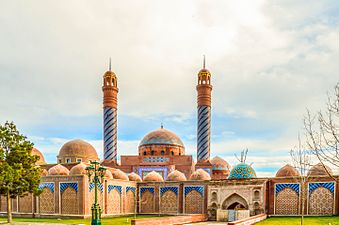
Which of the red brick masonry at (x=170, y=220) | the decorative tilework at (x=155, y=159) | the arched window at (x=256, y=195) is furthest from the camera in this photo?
the decorative tilework at (x=155, y=159)

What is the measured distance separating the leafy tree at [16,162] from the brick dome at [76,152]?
57.0 feet

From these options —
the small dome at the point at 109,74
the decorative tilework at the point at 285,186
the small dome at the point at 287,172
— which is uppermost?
the small dome at the point at 109,74

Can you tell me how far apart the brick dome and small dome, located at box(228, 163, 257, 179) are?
18.3 meters

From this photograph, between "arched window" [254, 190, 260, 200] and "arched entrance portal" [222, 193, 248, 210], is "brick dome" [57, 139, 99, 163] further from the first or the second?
"arched window" [254, 190, 260, 200]

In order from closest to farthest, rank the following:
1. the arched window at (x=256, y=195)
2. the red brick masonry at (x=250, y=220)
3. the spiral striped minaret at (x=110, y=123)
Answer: the red brick masonry at (x=250, y=220) < the arched window at (x=256, y=195) < the spiral striped minaret at (x=110, y=123)

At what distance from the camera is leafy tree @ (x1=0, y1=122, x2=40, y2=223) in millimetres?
18141

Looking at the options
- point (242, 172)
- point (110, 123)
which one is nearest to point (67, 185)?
point (242, 172)

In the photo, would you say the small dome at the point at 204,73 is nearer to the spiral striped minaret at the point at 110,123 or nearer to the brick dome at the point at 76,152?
the spiral striped minaret at the point at 110,123

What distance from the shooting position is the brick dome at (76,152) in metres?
36.5

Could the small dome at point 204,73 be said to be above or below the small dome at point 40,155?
above

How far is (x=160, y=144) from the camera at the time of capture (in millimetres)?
38812

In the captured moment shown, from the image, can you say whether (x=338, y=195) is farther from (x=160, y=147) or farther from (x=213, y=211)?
(x=160, y=147)

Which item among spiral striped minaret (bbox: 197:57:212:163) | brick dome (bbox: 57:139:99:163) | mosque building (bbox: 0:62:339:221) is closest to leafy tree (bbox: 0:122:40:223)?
mosque building (bbox: 0:62:339:221)

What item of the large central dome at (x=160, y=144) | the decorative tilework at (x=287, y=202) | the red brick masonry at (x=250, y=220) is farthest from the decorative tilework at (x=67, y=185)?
the large central dome at (x=160, y=144)
